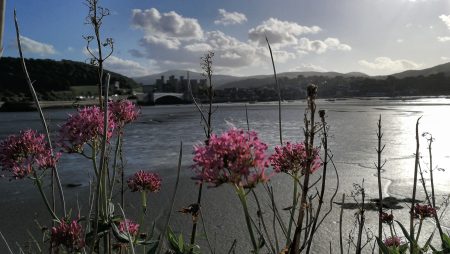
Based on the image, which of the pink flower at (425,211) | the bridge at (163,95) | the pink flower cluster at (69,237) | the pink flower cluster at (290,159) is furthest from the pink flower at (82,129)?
the bridge at (163,95)

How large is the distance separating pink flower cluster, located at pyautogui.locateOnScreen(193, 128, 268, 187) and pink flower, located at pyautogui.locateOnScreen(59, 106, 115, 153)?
2.88 ft

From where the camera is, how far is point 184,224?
7.27 m

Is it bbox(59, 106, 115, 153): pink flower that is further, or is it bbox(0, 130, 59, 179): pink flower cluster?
bbox(0, 130, 59, 179): pink flower cluster

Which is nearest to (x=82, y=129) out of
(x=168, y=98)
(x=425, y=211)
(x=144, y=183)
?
(x=144, y=183)

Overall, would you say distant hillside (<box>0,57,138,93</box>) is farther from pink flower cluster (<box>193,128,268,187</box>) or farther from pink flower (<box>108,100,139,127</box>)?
pink flower cluster (<box>193,128,268,187</box>)

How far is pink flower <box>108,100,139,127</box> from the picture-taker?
245 cm

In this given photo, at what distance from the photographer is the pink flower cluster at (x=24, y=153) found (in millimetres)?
2359

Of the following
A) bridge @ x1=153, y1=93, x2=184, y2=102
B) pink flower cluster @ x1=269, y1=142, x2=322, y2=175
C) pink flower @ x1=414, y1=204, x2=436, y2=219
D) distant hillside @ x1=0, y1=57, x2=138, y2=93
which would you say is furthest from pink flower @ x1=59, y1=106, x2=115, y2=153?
distant hillside @ x1=0, y1=57, x2=138, y2=93

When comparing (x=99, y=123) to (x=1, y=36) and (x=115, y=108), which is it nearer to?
(x=115, y=108)

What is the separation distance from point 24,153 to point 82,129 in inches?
20.7

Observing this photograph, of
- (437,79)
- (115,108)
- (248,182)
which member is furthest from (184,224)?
(437,79)

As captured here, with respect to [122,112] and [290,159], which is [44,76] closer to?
[122,112]

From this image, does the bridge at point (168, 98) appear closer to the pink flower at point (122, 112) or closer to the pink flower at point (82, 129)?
the pink flower at point (122, 112)

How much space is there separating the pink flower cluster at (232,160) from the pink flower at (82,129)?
878mm
